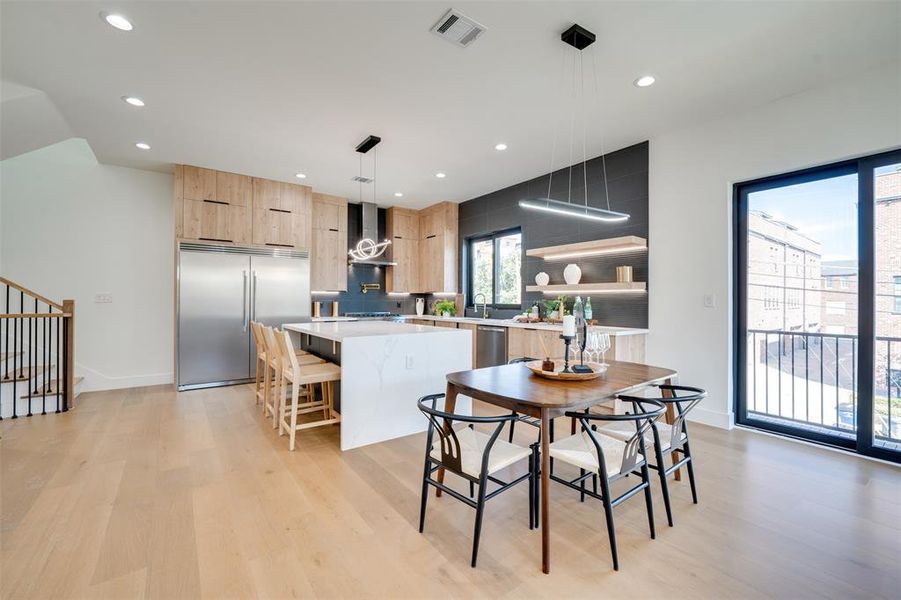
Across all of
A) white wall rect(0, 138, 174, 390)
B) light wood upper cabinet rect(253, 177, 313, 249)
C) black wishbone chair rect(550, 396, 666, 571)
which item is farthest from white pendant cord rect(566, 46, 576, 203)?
white wall rect(0, 138, 174, 390)

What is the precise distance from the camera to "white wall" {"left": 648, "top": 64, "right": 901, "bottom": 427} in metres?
2.85

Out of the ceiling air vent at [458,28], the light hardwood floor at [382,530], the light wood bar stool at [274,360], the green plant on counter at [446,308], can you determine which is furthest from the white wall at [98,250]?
the ceiling air vent at [458,28]

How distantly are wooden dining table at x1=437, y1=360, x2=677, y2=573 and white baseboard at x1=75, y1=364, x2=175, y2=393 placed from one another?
15.9 ft

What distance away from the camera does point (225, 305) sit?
16.7 ft

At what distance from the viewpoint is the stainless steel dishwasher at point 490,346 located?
498cm

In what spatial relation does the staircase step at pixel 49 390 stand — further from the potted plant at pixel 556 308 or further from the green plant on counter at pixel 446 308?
the potted plant at pixel 556 308

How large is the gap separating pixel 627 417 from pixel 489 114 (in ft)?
9.33

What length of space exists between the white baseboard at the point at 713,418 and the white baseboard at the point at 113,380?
20.4 feet

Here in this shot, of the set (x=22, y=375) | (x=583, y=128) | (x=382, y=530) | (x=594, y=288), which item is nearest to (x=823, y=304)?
(x=594, y=288)

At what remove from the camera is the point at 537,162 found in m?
4.75

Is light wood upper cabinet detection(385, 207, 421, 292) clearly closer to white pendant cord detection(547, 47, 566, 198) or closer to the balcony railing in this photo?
white pendant cord detection(547, 47, 566, 198)

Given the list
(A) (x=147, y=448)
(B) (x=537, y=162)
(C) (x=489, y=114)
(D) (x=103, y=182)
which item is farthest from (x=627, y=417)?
(D) (x=103, y=182)

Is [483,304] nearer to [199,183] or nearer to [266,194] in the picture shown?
[266,194]

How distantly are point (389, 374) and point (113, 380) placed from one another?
4.22m
